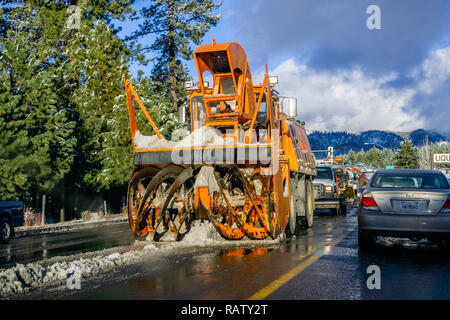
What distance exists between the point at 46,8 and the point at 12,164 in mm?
12560

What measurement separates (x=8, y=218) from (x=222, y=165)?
771 cm

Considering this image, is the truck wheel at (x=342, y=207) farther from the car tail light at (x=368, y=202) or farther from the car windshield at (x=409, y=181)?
the car tail light at (x=368, y=202)

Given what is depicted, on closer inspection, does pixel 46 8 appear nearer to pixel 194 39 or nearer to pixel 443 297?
pixel 194 39

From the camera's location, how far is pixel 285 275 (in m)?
6.62

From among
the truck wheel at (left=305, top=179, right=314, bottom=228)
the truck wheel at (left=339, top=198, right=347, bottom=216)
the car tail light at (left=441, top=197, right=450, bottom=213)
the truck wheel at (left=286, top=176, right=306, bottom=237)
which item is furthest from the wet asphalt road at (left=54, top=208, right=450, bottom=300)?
the truck wheel at (left=339, top=198, right=347, bottom=216)

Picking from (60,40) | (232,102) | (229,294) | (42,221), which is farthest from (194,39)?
(229,294)

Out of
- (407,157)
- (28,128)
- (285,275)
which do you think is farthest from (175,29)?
(407,157)

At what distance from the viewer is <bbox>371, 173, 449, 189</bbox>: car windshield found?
9.03m

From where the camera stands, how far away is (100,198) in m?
26.9

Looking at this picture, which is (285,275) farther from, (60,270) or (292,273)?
(60,270)

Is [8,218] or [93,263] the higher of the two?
[8,218]

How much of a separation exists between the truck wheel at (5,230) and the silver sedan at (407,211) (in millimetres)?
9688

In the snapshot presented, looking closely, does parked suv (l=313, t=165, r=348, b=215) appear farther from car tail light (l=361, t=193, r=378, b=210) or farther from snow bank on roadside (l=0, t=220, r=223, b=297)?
snow bank on roadside (l=0, t=220, r=223, b=297)

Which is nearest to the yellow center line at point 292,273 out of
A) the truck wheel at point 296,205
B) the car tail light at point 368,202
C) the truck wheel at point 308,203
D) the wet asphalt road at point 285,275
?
the wet asphalt road at point 285,275
